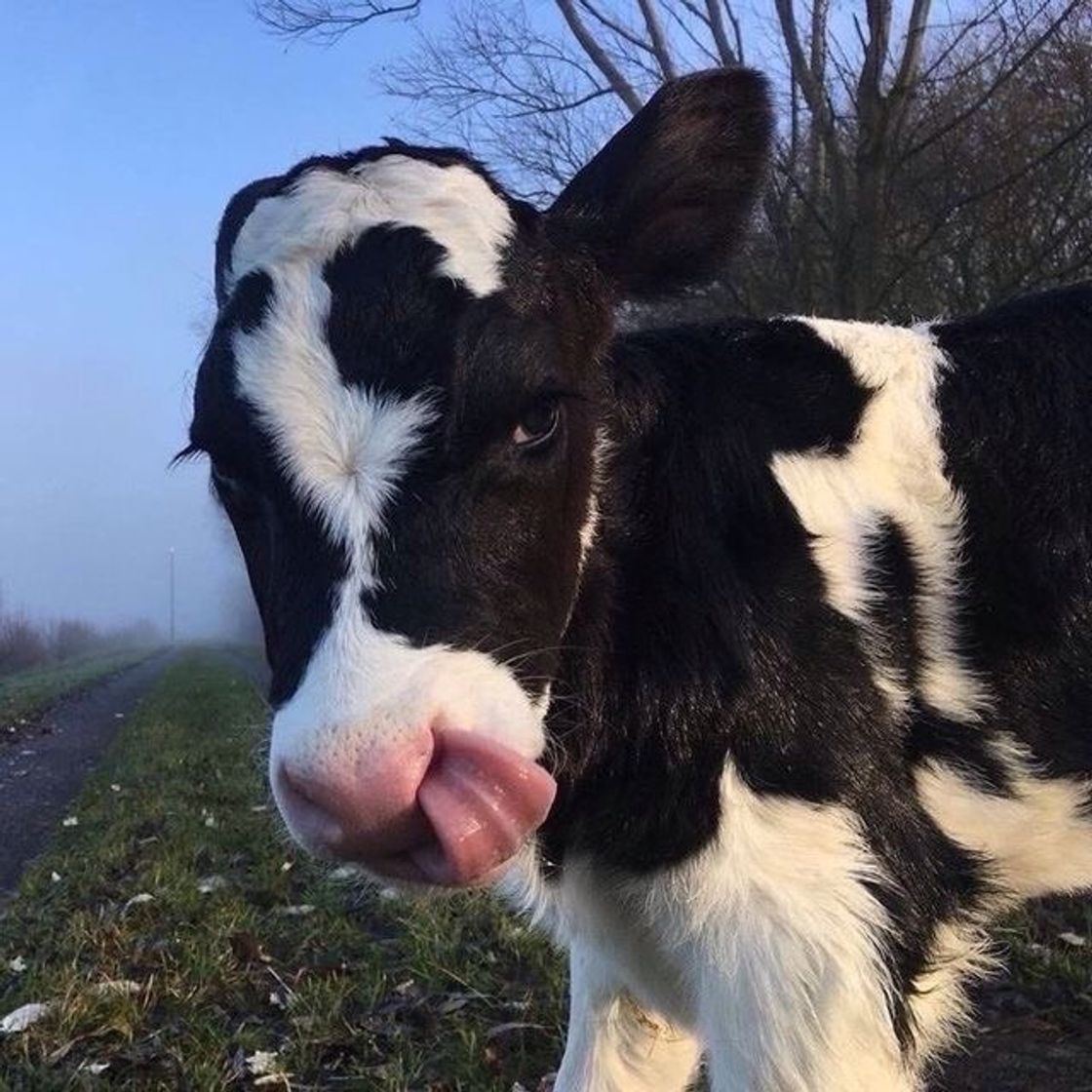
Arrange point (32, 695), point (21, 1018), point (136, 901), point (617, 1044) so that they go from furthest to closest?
point (32, 695)
point (136, 901)
point (21, 1018)
point (617, 1044)

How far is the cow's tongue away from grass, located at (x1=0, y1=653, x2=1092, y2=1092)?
75.1 inches

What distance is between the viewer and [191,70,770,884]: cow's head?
1639 mm

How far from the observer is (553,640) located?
6.66 feet

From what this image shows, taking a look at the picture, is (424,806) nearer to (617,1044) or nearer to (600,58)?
(617,1044)

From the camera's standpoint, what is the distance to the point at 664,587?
2.21 meters

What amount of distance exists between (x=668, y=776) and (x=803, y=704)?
0.86 feet

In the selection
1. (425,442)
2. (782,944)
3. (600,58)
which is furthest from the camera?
(600,58)

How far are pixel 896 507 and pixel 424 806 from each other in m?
1.21

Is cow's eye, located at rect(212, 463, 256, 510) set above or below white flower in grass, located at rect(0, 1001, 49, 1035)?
above

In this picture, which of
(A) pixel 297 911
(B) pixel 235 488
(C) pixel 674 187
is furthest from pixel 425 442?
(A) pixel 297 911

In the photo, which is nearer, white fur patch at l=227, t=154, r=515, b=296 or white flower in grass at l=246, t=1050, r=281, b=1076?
white fur patch at l=227, t=154, r=515, b=296

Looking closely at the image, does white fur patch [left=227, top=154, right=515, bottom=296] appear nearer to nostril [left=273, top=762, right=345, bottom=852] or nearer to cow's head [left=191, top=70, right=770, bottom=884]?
cow's head [left=191, top=70, right=770, bottom=884]

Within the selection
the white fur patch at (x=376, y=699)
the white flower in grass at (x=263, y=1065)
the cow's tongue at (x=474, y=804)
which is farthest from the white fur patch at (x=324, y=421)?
the white flower in grass at (x=263, y=1065)

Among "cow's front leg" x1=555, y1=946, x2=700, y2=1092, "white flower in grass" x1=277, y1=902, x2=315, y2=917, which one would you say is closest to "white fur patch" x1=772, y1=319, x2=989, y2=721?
A: "cow's front leg" x1=555, y1=946, x2=700, y2=1092
